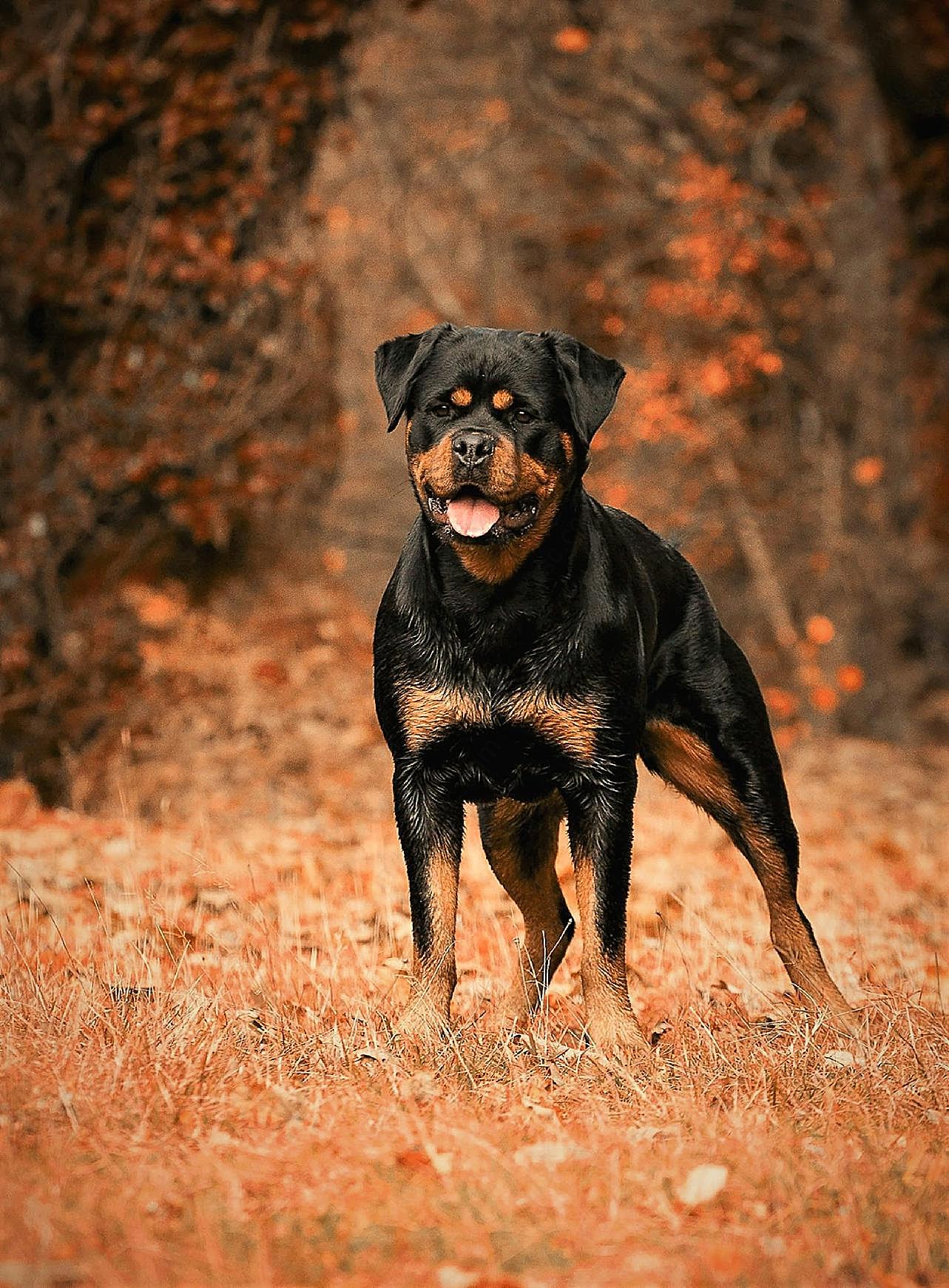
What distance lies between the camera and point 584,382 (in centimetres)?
407

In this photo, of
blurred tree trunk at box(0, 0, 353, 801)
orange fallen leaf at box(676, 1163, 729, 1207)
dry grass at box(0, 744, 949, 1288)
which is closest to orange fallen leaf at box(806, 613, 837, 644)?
blurred tree trunk at box(0, 0, 353, 801)

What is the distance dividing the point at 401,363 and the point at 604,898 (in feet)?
5.01

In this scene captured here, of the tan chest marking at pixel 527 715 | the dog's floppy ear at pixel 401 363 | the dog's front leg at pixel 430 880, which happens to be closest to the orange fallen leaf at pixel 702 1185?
the dog's front leg at pixel 430 880

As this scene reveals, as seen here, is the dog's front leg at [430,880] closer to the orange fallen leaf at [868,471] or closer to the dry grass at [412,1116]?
the dry grass at [412,1116]

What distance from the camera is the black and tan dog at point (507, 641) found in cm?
391

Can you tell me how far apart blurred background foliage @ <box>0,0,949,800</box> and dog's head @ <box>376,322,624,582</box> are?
7.66ft

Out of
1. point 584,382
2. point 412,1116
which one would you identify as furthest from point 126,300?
point 412,1116

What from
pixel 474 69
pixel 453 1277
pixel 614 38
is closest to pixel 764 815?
pixel 453 1277

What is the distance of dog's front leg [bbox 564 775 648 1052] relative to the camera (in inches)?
155

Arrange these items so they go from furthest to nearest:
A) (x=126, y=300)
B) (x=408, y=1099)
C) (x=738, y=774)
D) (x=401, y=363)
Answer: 1. (x=126, y=300)
2. (x=738, y=774)
3. (x=401, y=363)
4. (x=408, y=1099)

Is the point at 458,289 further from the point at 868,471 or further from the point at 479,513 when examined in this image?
the point at 479,513

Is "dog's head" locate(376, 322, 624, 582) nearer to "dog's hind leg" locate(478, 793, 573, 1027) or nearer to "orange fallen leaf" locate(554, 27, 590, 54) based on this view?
"dog's hind leg" locate(478, 793, 573, 1027)

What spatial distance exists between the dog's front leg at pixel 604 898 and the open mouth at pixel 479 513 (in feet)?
2.29

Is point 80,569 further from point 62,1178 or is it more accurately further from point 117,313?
point 62,1178
